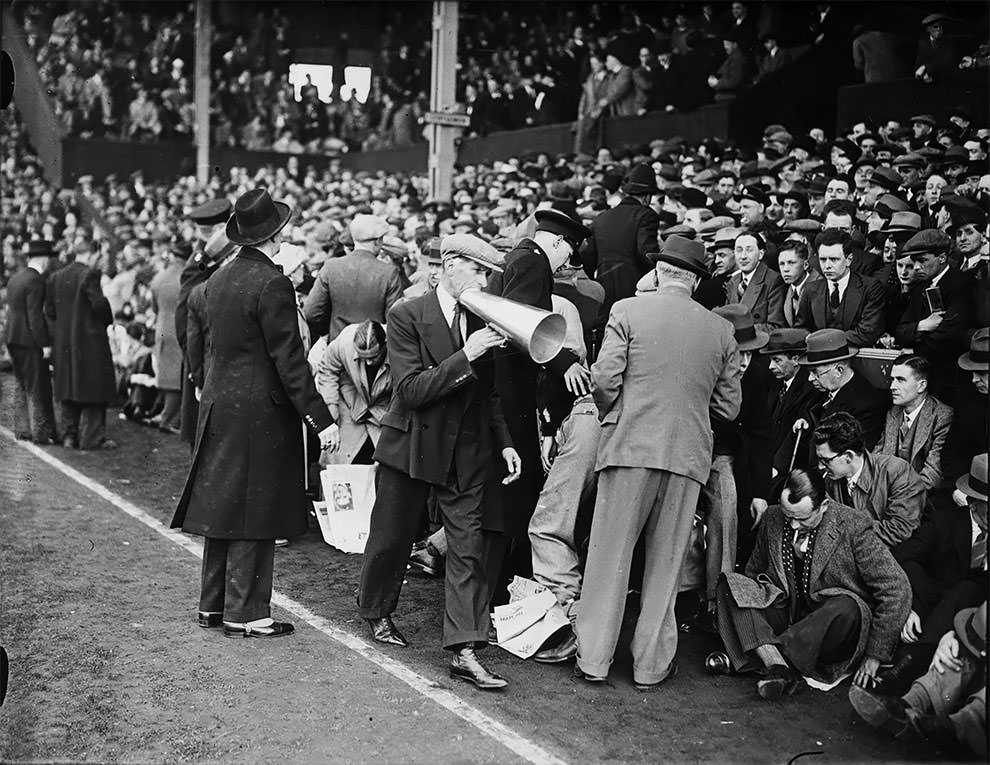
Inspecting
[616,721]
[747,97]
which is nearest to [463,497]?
[616,721]

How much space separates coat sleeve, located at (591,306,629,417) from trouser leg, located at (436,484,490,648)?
0.70 m

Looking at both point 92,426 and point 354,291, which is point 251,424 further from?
point 92,426

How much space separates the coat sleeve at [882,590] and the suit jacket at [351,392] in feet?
10.3

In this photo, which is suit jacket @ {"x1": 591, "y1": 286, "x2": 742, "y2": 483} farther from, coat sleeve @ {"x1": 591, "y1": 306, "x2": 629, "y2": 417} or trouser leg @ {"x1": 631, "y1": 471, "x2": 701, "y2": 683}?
trouser leg @ {"x1": 631, "y1": 471, "x2": 701, "y2": 683}

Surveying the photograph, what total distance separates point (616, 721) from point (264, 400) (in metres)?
2.15

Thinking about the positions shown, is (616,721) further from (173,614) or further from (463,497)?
(173,614)

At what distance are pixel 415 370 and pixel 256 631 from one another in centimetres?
143

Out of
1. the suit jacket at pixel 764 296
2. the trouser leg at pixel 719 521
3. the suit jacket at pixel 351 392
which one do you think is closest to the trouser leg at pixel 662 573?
the trouser leg at pixel 719 521

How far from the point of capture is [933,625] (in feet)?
16.3

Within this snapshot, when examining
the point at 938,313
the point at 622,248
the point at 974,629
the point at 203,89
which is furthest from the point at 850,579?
the point at 203,89

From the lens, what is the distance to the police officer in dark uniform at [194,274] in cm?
875

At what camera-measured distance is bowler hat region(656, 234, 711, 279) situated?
542 cm

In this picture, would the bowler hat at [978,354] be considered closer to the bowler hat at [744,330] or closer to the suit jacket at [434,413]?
the bowler hat at [744,330]

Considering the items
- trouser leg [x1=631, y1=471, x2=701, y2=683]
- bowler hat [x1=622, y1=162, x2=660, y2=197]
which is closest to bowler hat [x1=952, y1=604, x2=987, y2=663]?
trouser leg [x1=631, y1=471, x2=701, y2=683]
